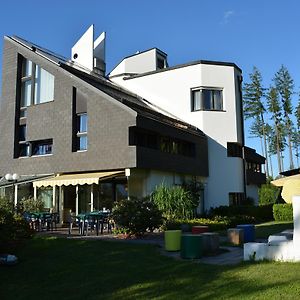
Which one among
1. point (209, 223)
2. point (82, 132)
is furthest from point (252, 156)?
point (82, 132)

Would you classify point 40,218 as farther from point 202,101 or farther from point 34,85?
point 202,101

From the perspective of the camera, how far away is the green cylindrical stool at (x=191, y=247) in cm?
1217

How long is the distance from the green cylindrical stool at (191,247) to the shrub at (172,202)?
9.64 m

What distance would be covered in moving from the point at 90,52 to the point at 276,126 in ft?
106

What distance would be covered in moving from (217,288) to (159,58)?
32095 millimetres

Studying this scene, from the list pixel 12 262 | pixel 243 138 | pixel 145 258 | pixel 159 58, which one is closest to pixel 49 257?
pixel 12 262

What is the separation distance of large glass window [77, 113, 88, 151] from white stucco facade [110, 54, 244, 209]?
8.62 meters

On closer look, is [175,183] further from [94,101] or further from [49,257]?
[49,257]

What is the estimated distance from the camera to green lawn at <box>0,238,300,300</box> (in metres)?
8.21

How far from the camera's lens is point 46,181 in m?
24.5

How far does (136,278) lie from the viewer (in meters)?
9.67

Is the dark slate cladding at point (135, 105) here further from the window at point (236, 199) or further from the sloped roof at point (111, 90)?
the window at point (236, 199)

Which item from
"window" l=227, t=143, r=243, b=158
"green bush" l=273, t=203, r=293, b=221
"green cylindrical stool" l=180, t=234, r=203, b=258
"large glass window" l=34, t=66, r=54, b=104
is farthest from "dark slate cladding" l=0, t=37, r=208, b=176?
"green cylindrical stool" l=180, t=234, r=203, b=258

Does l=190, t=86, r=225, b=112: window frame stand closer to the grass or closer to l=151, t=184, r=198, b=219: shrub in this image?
l=151, t=184, r=198, b=219: shrub
